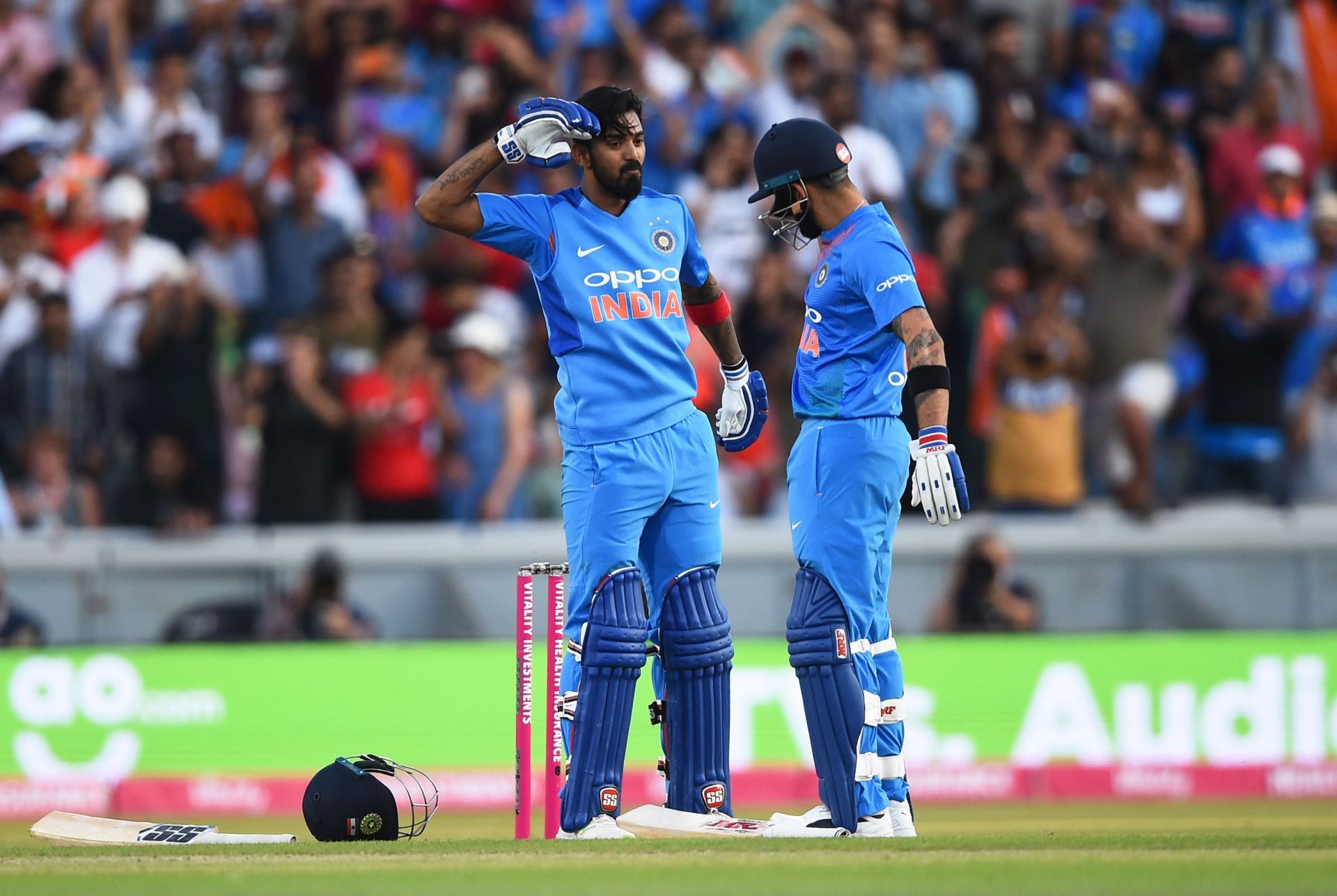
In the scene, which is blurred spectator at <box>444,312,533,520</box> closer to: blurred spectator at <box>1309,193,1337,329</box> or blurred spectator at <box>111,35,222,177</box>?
blurred spectator at <box>111,35,222,177</box>

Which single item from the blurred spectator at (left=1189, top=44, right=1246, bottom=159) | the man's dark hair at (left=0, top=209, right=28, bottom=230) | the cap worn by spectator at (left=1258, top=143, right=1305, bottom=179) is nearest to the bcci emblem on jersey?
the man's dark hair at (left=0, top=209, right=28, bottom=230)

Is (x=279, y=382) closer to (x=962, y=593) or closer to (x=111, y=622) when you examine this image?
(x=111, y=622)

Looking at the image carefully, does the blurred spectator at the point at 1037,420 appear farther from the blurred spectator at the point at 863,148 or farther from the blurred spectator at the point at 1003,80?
the blurred spectator at the point at 1003,80

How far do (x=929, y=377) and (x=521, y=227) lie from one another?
5.42ft

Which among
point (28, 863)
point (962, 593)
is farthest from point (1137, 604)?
point (28, 863)

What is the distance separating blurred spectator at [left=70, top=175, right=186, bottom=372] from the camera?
13906 millimetres

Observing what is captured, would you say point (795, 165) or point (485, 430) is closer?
point (795, 165)

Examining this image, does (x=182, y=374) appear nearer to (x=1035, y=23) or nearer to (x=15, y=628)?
(x=15, y=628)

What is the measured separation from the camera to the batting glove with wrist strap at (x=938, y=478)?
23.0ft

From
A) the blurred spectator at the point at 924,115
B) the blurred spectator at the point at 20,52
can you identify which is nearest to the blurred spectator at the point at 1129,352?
the blurred spectator at the point at 924,115

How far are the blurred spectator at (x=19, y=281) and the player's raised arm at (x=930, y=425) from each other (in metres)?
8.27

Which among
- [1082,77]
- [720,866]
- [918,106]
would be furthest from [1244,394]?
[720,866]

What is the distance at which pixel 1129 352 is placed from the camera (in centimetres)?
1475

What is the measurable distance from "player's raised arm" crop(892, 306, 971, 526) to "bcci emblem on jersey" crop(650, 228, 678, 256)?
966mm
